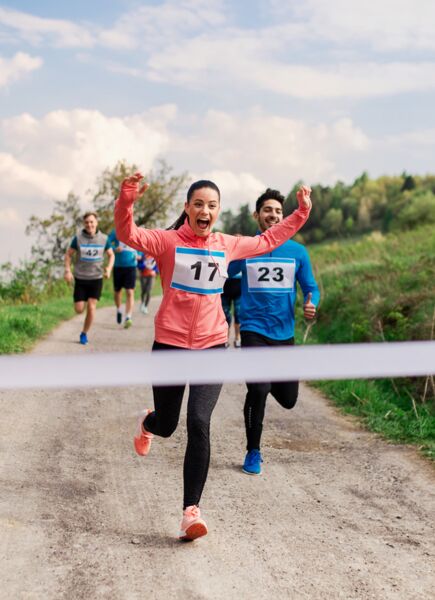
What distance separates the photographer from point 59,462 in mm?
5414

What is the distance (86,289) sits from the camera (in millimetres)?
11430

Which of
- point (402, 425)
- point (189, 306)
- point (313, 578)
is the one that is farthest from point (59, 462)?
point (402, 425)

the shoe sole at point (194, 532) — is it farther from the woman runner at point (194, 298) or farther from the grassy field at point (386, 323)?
the grassy field at point (386, 323)

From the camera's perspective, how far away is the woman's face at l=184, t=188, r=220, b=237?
4.12 m

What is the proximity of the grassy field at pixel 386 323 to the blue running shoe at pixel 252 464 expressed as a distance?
5.52ft

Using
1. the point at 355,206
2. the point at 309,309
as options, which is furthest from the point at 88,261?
the point at 355,206

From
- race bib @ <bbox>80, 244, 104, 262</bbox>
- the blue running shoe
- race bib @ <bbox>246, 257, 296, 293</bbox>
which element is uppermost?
race bib @ <bbox>246, 257, 296, 293</bbox>

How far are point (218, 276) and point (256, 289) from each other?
148 centimetres

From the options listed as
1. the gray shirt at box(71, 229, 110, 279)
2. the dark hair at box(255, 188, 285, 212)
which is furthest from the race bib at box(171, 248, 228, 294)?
the gray shirt at box(71, 229, 110, 279)

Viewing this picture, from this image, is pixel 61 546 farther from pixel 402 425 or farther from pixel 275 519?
pixel 402 425

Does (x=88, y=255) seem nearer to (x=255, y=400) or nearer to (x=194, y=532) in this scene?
(x=255, y=400)

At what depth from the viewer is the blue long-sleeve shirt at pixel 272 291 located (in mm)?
5605

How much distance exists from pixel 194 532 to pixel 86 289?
7837 millimetres

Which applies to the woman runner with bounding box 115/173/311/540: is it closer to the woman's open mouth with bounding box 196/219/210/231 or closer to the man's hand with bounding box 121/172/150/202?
the woman's open mouth with bounding box 196/219/210/231
